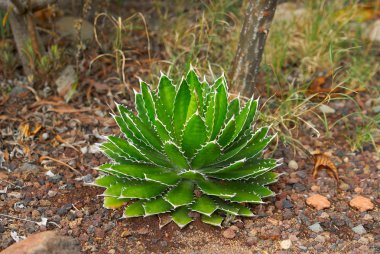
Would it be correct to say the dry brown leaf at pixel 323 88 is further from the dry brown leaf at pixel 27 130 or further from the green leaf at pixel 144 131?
the dry brown leaf at pixel 27 130

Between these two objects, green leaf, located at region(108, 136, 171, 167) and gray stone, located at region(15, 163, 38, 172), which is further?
gray stone, located at region(15, 163, 38, 172)

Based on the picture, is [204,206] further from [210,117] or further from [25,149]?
[25,149]

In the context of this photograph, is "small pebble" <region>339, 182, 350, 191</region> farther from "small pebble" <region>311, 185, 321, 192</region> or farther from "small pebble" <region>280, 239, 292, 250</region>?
"small pebble" <region>280, 239, 292, 250</region>

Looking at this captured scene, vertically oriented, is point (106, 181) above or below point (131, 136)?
below

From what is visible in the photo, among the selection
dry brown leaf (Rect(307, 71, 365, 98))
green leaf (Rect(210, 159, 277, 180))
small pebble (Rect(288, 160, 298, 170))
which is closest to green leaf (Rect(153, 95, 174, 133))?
green leaf (Rect(210, 159, 277, 180))

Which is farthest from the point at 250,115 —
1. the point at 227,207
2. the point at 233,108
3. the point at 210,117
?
the point at 227,207

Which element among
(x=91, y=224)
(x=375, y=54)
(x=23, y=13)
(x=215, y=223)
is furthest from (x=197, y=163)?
(x=375, y=54)

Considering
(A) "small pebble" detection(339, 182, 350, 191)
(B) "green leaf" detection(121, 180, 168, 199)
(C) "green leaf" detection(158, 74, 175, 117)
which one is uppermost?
(C) "green leaf" detection(158, 74, 175, 117)

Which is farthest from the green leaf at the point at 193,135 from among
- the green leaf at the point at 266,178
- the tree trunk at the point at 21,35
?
the tree trunk at the point at 21,35
